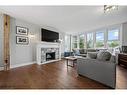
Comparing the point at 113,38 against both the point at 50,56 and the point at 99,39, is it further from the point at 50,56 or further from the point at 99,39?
the point at 50,56

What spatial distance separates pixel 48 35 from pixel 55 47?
106 cm

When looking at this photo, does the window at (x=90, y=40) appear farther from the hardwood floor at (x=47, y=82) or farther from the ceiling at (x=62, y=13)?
the hardwood floor at (x=47, y=82)

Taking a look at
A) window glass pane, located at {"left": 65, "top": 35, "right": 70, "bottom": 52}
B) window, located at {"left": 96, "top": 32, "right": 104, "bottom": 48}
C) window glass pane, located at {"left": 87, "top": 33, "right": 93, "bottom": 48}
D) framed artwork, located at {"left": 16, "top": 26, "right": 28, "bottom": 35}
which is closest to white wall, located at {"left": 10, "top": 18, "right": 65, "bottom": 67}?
framed artwork, located at {"left": 16, "top": 26, "right": 28, "bottom": 35}

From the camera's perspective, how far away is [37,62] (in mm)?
5973

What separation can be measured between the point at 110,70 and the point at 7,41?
4257mm

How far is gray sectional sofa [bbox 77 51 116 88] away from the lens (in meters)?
2.50

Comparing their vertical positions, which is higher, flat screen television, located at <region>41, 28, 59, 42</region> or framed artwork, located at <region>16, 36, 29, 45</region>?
flat screen television, located at <region>41, 28, 59, 42</region>

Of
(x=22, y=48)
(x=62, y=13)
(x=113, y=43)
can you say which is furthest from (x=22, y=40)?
(x=113, y=43)

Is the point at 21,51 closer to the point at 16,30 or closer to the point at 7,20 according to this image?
the point at 16,30

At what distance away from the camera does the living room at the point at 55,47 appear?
9.34ft

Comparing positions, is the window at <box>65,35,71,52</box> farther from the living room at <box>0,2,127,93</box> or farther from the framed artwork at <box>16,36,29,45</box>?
the framed artwork at <box>16,36,29,45</box>

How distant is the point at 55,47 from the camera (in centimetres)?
736
